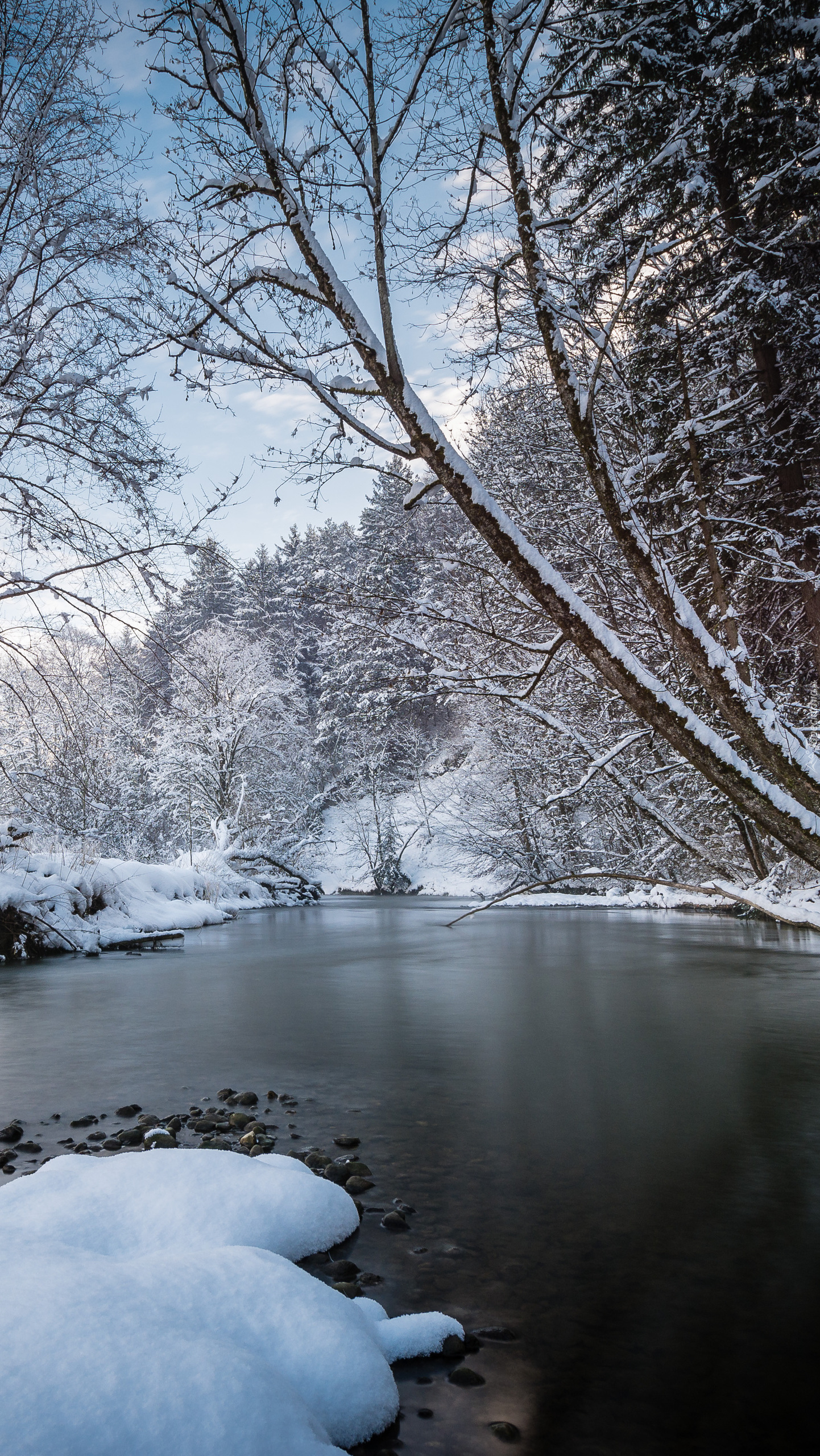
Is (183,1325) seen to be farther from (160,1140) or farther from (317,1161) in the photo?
(160,1140)

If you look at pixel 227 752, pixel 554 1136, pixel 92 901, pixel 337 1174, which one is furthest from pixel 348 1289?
pixel 227 752

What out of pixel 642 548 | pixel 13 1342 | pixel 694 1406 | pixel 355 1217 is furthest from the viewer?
pixel 642 548

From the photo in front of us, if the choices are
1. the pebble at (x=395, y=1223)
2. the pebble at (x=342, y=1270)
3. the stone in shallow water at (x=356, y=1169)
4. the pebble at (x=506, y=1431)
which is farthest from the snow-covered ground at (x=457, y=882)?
the pebble at (x=506, y=1431)

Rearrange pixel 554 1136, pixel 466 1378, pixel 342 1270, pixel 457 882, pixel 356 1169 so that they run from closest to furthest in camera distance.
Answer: pixel 466 1378
pixel 342 1270
pixel 356 1169
pixel 554 1136
pixel 457 882

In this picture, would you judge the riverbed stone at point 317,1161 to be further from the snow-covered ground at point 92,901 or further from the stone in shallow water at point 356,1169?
the snow-covered ground at point 92,901

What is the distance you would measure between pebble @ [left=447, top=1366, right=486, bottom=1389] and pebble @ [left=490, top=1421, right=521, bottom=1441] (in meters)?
0.14

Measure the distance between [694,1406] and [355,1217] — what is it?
1254 millimetres

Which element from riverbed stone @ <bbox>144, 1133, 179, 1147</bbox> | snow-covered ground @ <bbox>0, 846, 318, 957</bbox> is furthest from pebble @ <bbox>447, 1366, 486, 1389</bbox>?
snow-covered ground @ <bbox>0, 846, 318, 957</bbox>

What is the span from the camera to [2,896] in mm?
10852

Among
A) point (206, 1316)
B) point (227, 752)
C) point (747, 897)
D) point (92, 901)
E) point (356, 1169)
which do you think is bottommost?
point (356, 1169)

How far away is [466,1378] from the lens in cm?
191

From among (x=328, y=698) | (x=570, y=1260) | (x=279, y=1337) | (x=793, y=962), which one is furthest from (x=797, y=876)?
(x=328, y=698)

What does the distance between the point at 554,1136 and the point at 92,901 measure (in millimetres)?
11076

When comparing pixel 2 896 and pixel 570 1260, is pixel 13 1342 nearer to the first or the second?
pixel 570 1260
